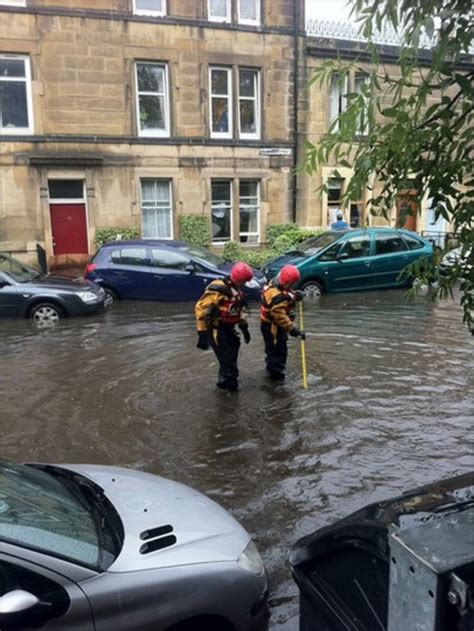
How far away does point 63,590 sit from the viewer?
8.44 feet

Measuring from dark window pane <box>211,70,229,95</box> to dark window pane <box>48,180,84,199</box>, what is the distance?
5.77 meters

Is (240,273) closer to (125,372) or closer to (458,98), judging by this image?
(125,372)

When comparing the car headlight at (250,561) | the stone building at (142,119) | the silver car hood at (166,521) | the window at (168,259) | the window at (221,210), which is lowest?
the car headlight at (250,561)

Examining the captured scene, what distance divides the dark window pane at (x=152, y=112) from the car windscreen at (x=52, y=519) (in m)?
17.6

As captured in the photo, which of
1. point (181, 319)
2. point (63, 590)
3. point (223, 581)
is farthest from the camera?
point (181, 319)

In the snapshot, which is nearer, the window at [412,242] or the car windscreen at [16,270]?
the car windscreen at [16,270]

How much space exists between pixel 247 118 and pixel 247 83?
1229mm

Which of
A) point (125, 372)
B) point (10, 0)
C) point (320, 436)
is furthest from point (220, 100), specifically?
point (320, 436)

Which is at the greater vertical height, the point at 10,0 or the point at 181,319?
the point at 10,0

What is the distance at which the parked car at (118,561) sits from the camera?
8.39ft

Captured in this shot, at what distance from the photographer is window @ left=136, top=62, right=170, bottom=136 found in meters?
19.3

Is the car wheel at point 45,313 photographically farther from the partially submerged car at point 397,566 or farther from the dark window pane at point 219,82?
the dark window pane at point 219,82

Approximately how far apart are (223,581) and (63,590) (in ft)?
2.71

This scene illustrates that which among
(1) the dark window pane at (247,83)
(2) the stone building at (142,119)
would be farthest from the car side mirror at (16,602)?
(1) the dark window pane at (247,83)
